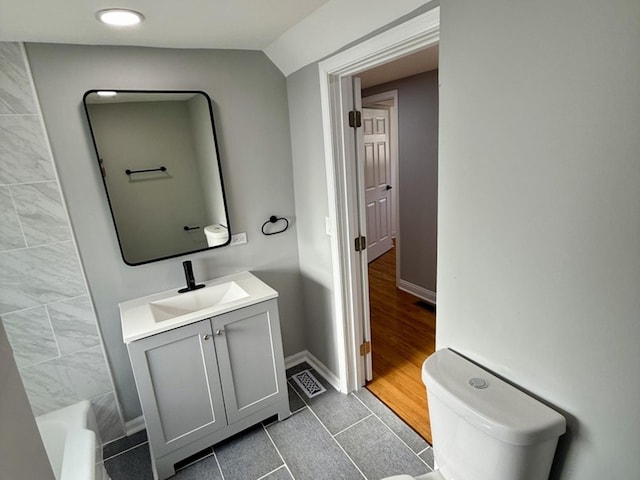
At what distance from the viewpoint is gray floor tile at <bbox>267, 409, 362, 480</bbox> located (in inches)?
67.7

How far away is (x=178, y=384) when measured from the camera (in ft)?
5.62

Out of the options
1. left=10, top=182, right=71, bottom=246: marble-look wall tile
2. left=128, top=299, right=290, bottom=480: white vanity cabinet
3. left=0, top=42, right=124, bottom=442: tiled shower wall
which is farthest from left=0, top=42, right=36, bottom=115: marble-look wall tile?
left=128, top=299, right=290, bottom=480: white vanity cabinet

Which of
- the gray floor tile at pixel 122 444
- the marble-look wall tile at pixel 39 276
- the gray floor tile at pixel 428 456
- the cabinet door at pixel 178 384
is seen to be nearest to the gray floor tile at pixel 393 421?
the gray floor tile at pixel 428 456

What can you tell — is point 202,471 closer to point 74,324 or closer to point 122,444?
point 122,444

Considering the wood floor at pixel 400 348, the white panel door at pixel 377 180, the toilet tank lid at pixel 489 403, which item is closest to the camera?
the toilet tank lid at pixel 489 403

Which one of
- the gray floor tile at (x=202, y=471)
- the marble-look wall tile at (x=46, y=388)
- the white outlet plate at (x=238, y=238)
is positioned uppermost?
the white outlet plate at (x=238, y=238)

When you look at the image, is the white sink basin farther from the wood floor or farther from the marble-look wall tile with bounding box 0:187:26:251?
the wood floor

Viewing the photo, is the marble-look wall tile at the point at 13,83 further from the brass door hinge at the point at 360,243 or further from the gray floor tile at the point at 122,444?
the gray floor tile at the point at 122,444

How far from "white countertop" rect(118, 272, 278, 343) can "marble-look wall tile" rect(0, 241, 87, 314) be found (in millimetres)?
274

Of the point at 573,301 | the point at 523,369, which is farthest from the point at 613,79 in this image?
the point at 523,369

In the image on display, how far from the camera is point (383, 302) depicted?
353cm

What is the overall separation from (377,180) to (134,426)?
11.7ft

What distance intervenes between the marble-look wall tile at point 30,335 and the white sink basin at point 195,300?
510mm

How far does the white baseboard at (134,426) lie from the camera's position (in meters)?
2.04
